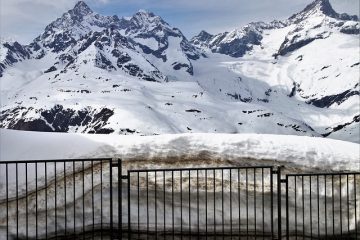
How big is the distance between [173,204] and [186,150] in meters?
1.12

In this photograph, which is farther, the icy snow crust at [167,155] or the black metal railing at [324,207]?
the black metal railing at [324,207]

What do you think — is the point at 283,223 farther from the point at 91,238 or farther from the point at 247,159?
the point at 91,238

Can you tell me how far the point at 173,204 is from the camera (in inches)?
408

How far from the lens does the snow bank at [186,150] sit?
34.5 feet

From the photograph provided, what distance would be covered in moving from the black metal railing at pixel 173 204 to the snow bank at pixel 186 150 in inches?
10.6

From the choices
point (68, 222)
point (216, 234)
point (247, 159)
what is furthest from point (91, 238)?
point (247, 159)

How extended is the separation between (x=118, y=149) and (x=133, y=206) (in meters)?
1.18

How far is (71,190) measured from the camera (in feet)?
33.3

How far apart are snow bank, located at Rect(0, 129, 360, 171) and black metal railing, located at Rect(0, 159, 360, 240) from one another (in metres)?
0.27

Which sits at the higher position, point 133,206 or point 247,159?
point 247,159

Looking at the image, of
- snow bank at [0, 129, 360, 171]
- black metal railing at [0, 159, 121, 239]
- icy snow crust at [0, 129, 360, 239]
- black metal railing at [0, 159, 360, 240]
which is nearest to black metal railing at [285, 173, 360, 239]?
Answer: black metal railing at [0, 159, 360, 240]

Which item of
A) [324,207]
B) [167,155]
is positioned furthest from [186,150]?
[324,207]

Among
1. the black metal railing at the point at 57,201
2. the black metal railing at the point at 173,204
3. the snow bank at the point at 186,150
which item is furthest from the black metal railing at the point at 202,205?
the black metal railing at the point at 57,201

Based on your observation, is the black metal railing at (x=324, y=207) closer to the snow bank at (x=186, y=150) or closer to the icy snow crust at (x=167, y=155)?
the icy snow crust at (x=167, y=155)
